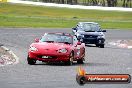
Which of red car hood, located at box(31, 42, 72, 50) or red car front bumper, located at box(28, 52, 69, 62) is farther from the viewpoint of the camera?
red car hood, located at box(31, 42, 72, 50)

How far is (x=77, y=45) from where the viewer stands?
22.6m

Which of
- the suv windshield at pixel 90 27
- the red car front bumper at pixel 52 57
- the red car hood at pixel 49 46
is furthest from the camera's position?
the suv windshield at pixel 90 27

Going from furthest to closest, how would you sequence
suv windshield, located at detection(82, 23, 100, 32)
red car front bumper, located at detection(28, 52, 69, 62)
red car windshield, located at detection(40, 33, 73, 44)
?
suv windshield, located at detection(82, 23, 100, 32)
red car windshield, located at detection(40, 33, 73, 44)
red car front bumper, located at detection(28, 52, 69, 62)

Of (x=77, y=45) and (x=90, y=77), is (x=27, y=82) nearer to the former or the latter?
(x=90, y=77)

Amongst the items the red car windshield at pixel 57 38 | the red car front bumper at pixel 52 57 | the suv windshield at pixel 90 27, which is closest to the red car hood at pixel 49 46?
the red car front bumper at pixel 52 57

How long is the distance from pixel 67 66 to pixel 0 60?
259 centimetres

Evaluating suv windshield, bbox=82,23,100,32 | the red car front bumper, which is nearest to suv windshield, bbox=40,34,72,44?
the red car front bumper

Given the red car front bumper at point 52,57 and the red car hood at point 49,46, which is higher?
the red car hood at point 49,46

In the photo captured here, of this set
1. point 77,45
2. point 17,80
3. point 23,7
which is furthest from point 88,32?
point 23,7

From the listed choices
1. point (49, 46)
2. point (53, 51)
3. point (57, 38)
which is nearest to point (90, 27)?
point (57, 38)

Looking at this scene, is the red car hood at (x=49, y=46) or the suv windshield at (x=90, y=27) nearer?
the red car hood at (x=49, y=46)

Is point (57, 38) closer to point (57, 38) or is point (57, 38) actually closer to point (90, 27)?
point (57, 38)

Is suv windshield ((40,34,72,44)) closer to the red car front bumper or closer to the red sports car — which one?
the red sports car

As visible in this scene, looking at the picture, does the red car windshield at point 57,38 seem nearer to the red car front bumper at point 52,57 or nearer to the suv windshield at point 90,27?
the red car front bumper at point 52,57
